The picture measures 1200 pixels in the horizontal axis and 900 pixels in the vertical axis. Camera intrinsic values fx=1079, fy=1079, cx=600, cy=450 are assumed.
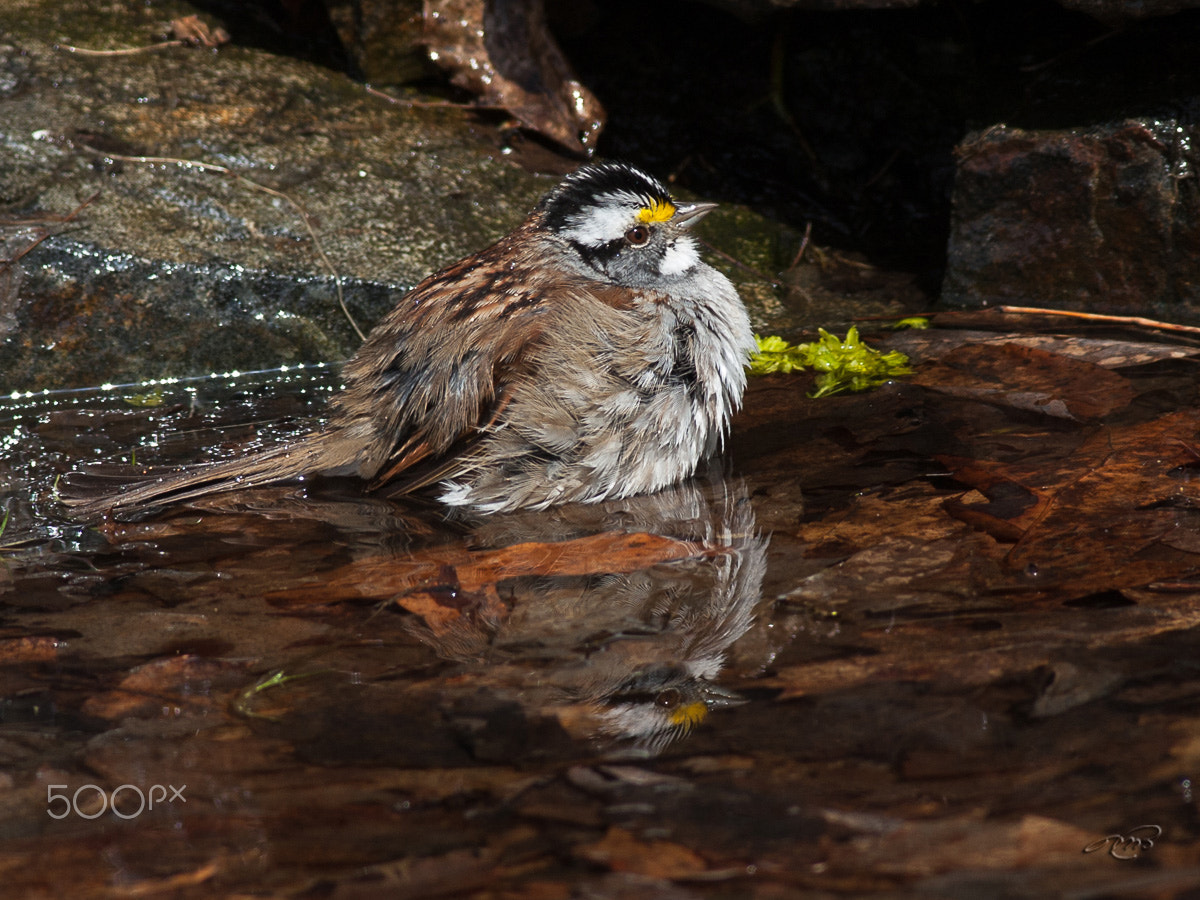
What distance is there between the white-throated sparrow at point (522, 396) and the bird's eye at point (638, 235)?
10.2 inches

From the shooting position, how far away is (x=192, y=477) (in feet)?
12.9

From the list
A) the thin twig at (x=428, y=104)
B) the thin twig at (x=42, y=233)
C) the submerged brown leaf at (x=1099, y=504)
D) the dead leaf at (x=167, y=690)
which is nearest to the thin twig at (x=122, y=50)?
the thin twig at (x=428, y=104)

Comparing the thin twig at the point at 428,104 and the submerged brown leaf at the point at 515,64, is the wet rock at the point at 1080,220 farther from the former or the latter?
the thin twig at the point at 428,104

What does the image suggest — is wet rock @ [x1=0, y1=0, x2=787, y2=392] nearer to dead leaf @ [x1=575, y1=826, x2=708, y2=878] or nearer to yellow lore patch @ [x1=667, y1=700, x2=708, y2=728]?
yellow lore patch @ [x1=667, y1=700, x2=708, y2=728]

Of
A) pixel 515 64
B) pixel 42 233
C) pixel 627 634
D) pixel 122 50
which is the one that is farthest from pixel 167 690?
pixel 122 50

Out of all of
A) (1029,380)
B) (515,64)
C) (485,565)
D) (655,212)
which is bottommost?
(485,565)

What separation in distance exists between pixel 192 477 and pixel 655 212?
208cm

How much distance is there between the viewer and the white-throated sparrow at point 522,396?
383 centimetres

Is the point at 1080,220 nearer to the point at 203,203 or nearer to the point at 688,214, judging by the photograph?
the point at 688,214

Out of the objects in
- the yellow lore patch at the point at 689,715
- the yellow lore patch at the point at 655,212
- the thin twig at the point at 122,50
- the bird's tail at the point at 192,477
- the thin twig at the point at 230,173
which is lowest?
the bird's tail at the point at 192,477

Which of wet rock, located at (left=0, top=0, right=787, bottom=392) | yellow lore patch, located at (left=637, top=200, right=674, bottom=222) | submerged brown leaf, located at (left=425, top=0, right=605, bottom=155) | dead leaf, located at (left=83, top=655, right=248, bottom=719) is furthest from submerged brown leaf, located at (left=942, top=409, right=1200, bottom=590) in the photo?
submerged brown leaf, located at (left=425, top=0, right=605, bottom=155)

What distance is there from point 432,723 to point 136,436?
2.70 m

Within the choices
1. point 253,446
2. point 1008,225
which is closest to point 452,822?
point 253,446

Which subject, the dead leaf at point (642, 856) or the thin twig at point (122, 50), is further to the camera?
the thin twig at point (122, 50)
